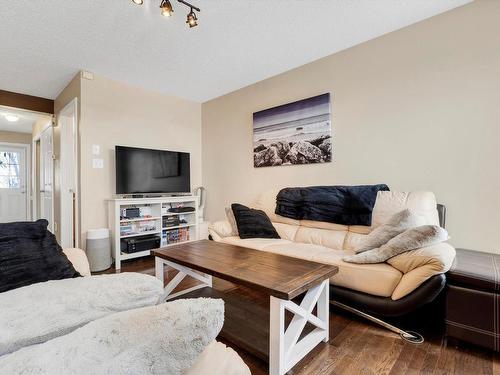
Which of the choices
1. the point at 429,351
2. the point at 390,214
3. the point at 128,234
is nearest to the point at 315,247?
the point at 390,214

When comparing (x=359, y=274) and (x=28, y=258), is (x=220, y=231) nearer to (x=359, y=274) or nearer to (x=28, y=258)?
(x=359, y=274)

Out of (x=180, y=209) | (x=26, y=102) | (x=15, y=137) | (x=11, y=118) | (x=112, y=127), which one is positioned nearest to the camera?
(x=112, y=127)

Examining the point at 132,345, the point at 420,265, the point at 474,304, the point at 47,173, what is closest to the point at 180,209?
the point at 47,173

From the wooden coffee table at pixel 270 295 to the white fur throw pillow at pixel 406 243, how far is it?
397 mm

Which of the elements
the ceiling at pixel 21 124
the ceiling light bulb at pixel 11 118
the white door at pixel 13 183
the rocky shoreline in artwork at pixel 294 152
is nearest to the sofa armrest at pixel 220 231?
the rocky shoreline in artwork at pixel 294 152

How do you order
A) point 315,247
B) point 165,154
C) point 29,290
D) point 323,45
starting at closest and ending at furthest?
point 29,290, point 315,247, point 323,45, point 165,154

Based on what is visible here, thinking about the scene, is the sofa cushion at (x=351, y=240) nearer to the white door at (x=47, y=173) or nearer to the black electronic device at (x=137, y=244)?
the black electronic device at (x=137, y=244)

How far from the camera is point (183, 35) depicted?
2578mm

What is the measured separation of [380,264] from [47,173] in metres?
5.31

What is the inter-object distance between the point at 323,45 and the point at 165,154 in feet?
8.49

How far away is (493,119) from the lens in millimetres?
2082

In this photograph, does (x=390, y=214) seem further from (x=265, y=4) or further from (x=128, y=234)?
(x=128, y=234)

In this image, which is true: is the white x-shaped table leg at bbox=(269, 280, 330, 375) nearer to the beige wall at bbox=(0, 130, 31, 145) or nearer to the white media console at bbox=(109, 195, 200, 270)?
the white media console at bbox=(109, 195, 200, 270)

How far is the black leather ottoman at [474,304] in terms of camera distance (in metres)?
1.48
